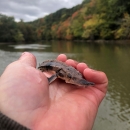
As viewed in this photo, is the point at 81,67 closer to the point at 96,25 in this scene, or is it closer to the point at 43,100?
the point at 43,100

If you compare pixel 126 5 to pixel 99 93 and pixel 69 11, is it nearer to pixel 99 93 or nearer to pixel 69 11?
pixel 99 93

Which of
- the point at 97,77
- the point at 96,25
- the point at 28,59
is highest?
the point at 28,59

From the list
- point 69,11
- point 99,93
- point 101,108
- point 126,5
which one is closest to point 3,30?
point 126,5

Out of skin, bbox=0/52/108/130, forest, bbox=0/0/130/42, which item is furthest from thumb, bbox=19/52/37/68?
forest, bbox=0/0/130/42

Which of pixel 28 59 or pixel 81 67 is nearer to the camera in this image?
pixel 28 59

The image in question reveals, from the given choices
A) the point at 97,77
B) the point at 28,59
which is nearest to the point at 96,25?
the point at 97,77

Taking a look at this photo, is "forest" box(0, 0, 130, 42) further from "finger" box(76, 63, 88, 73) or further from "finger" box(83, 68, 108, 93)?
"finger" box(83, 68, 108, 93)

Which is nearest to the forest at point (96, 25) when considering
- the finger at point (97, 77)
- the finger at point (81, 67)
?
the finger at point (81, 67)
